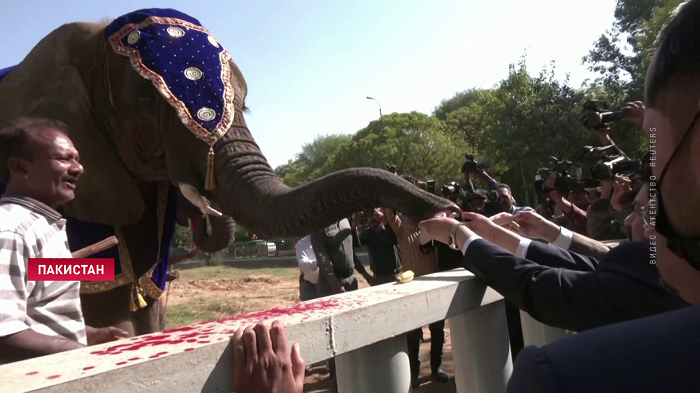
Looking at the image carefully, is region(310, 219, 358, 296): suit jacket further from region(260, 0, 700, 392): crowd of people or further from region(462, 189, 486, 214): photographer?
region(260, 0, 700, 392): crowd of people

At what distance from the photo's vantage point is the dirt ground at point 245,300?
5621 mm

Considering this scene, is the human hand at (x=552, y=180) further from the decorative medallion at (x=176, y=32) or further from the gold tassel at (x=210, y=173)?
the decorative medallion at (x=176, y=32)

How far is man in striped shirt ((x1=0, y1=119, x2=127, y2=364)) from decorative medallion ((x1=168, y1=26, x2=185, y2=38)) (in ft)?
4.18

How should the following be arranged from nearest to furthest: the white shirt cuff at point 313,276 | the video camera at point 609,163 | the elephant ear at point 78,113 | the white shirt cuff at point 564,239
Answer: the white shirt cuff at point 564,239
the video camera at point 609,163
the elephant ear at point 78,113
the white shirt cuff at point 313,276

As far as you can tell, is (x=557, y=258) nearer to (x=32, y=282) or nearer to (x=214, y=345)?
(x=214, y=345)

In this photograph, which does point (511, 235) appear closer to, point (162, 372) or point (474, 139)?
point (162, 372)

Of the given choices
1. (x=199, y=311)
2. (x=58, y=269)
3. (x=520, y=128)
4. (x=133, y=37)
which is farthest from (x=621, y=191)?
(x=520, y=128)

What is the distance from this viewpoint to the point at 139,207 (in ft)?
9.41

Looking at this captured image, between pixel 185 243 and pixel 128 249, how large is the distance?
23.1m

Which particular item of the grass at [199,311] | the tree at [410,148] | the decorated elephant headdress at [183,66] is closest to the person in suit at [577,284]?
the decorated elephant headdress at [183,66]

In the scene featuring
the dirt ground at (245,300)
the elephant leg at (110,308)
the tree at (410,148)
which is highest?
the tree at (410,148)

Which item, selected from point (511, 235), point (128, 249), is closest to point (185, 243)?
point (128, 249)

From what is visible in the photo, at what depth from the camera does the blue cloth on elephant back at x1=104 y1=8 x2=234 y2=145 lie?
9.09ft

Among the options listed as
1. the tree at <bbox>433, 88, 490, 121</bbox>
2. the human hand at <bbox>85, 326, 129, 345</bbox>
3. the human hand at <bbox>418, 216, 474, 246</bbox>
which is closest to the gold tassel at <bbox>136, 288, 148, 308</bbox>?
the human hand at <bbox>85, 326, 129, 345</bbox>
